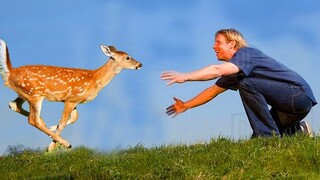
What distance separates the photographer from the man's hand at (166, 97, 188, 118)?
757cm

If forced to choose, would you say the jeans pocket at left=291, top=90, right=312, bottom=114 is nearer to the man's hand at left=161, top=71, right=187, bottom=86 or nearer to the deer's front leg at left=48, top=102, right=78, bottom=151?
the man's hand at left=161, top=71, right=187, bottom=86

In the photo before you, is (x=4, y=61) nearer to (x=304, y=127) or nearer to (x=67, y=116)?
(x=67, y=116)

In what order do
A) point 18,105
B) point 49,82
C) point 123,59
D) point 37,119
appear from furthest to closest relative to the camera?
point 123,59, point 18,105, point 49,82, point 37,119

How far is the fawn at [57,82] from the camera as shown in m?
11.8

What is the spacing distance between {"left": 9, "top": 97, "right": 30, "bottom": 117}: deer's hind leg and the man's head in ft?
19.6

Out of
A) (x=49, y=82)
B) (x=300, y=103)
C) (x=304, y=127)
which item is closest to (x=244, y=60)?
(x=300, y=103)

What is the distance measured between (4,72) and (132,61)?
2.57 m

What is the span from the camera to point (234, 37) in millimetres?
7203

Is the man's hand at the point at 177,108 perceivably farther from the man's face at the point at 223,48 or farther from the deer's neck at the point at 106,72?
the deer's neck at the point at 106,72

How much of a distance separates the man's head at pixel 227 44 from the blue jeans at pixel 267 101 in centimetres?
36

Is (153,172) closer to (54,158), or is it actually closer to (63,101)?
(54,158)

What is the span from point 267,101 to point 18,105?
640cm

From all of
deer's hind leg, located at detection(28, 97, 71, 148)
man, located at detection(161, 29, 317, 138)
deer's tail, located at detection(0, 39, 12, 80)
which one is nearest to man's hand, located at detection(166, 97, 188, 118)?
man, located at detection(161, 29, 317, 138)

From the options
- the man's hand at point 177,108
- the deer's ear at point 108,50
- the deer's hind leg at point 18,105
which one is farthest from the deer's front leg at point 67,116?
the man's hand at point 177,108
